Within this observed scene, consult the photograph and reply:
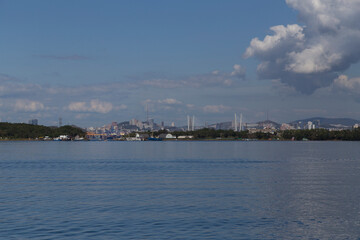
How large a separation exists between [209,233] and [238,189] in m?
18.5

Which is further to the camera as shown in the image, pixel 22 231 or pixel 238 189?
pixel 238 189

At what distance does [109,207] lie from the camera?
32.0 metres

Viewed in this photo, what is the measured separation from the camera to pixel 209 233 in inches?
960

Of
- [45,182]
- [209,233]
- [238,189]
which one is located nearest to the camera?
[209,233]

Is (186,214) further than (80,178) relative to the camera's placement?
No

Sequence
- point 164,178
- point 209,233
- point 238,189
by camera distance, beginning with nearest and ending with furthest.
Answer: point 209,233 → point 238,189 → point 164,178

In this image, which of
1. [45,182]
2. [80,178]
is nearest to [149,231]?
[45,182]

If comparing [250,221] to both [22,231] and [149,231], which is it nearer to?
[149,231]

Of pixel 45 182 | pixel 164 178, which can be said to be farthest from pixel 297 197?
pixel 45 182

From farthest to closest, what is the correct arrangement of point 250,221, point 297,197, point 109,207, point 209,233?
point 297,197
point 109,207
point 250,221
point 209,233

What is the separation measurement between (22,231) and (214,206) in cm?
1339

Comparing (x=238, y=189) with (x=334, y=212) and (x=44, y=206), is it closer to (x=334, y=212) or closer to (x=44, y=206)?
(x=334, y=212)

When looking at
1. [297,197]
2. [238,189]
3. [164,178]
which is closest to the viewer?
[297,197]

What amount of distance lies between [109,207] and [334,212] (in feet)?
49.3
